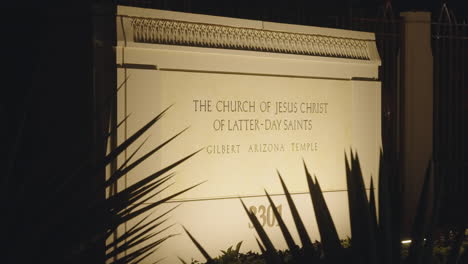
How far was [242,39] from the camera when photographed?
20.9 feet

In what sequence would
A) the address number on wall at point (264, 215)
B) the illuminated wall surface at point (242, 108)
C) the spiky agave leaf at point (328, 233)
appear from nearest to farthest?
1. the spiky agave leaf at point (328, 233)
2. the illuminated wall surface at point (242, 108)
3. the address number on wall at point (264, 215)

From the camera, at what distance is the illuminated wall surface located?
5.82m

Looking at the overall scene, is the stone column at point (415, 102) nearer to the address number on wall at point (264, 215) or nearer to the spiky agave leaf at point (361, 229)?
the address number on wall at point (264, 215)

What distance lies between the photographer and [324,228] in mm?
2654

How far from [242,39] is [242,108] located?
0.59 m

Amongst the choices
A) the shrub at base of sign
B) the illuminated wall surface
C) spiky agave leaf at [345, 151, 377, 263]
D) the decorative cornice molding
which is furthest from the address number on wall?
spiky agave leaf at [345, 151, 377, 263]

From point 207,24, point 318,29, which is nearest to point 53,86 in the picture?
point 207,24

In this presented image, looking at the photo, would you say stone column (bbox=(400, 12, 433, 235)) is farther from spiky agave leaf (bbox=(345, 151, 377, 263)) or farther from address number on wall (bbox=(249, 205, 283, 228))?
spiky agave leaf (bbox=(345, 151, 377, 263))

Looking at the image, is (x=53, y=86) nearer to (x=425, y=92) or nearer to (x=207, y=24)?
(x=207, y=24)

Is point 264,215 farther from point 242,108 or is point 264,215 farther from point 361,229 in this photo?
point 361,229

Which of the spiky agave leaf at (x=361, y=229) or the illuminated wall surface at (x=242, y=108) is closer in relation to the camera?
the spiky agave leaf at (x=361, y=229)

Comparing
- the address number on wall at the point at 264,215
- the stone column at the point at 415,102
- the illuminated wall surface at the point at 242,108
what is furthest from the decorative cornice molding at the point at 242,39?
the address number on wall at the point at 264,215

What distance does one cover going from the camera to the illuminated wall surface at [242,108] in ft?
19.1

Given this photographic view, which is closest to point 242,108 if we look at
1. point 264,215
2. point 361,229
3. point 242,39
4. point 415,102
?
point 242,39
